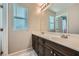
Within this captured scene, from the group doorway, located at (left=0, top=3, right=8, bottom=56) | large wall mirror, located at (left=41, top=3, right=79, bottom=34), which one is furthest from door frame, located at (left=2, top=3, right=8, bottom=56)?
large wall mirror, located at (left=41, top=3, right=79, bottom=34)

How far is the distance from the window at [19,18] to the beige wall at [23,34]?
4.3 inches

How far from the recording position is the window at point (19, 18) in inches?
133

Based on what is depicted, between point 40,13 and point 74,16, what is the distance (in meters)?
1.71

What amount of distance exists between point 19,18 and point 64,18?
1476mm

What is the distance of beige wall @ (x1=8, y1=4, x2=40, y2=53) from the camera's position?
11.4ft

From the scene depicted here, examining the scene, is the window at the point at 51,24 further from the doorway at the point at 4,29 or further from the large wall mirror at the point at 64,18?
the doorway at the point at 4,29

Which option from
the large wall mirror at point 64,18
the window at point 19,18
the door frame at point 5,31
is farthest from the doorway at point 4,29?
the large wall mirror at point 64,18

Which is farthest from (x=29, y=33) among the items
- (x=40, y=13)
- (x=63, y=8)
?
(x=63, y=8)

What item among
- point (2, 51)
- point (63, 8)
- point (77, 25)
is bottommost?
point (2, 51)

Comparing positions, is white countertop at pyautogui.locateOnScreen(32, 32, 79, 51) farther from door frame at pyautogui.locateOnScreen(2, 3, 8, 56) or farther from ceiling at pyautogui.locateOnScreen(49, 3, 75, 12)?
door frame at pyautogui.locateOnScreen(2, 3, 8, 56)

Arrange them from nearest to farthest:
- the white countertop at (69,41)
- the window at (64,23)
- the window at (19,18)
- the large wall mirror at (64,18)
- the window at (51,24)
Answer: the white countertop at (69,41), the large wall mirror at (64,18), the window at (64,23), the window at (51,24), the window at (19,18)

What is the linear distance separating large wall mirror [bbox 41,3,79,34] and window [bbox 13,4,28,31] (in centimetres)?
73

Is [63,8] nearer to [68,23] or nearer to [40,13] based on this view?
[68,23]

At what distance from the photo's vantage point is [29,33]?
3.60 m
